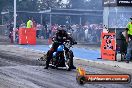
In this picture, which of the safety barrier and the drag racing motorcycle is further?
the safety barrier

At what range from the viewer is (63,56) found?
12.9 metres

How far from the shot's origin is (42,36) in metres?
38.1

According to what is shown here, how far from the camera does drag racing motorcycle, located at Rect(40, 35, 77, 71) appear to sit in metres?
12.7

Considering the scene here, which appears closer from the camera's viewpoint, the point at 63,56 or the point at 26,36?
the point at 63,56

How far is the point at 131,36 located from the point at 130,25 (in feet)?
1.52

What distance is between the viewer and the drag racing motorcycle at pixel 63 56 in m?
12.7

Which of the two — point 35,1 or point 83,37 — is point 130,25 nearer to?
point 83,37

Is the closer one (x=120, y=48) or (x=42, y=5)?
(x=120, y=48)

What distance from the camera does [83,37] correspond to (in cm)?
3606

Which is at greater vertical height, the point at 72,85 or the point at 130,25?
the point at 130,25

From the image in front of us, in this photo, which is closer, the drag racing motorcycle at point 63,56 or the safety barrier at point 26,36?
the drag racing motorcycle at point 63,56

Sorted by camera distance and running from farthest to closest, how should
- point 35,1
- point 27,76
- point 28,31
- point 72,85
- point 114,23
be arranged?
point 35,1 < point 28,31 < point 114,23 < point 27,76 < point 72,85

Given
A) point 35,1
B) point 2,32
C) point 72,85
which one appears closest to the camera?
point 72,85

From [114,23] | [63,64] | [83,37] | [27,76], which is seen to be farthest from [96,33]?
[27,76]
